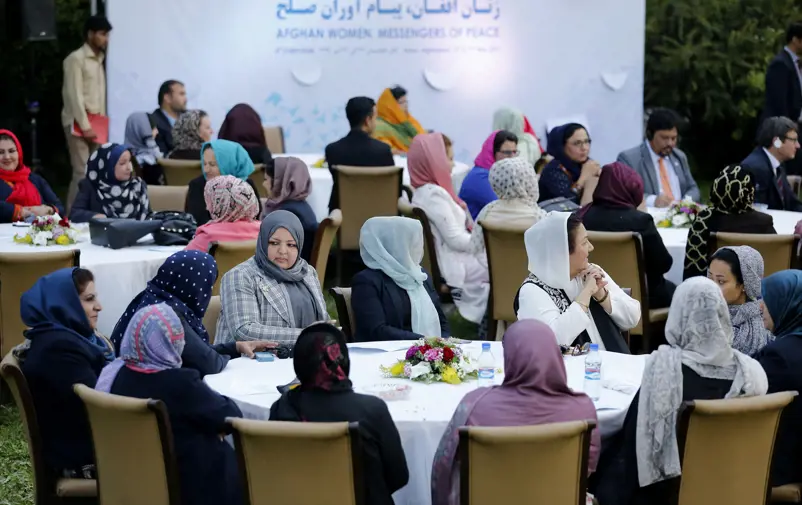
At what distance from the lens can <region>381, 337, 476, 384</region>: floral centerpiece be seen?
4.31 m

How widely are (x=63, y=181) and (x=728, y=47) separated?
775 centimetres

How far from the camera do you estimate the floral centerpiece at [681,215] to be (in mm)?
7332

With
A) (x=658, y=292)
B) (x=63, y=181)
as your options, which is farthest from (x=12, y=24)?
(x=658, y=292)

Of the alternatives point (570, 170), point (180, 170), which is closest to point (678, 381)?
point (570, 170)

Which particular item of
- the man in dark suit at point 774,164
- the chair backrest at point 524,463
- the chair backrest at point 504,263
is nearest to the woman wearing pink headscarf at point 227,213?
the chair backrest at point 504,263

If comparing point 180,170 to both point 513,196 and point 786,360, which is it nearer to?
point 513,196

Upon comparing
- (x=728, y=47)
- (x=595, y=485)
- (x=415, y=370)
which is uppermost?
(x=728, y=47)

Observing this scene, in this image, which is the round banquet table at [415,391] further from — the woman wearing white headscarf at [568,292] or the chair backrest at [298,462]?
the chair backrest at [298,462]

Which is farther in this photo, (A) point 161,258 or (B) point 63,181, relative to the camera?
(B) point 63,181

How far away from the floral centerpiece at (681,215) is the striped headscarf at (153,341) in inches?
161

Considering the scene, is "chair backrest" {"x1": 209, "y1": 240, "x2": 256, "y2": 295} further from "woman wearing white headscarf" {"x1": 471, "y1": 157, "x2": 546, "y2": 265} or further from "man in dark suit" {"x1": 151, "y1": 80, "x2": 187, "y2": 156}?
"man in dark suit" {"x1": 151, "y1": 80, "x2": 187, "y2": 156}

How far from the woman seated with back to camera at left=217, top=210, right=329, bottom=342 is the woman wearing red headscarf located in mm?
2870

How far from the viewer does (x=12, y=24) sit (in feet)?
38.3

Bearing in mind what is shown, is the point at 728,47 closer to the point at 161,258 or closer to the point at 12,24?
the point at 12,24
